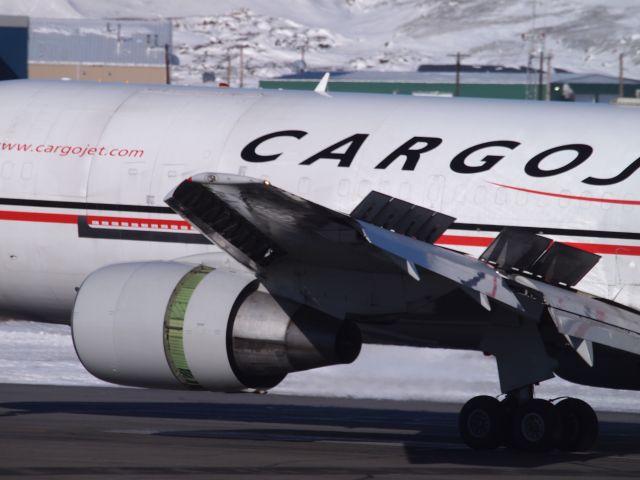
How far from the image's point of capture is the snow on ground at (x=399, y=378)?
90.8 feet

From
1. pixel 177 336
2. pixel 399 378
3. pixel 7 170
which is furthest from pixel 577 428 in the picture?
pixel 7 170

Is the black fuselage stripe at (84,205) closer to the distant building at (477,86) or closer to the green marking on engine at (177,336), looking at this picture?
the green marking on engine at (177,336)

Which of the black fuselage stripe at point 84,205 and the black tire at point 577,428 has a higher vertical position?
the black fuselage stripe at point 84,205

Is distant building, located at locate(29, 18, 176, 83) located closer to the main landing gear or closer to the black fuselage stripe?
→ the black fuselage stripe

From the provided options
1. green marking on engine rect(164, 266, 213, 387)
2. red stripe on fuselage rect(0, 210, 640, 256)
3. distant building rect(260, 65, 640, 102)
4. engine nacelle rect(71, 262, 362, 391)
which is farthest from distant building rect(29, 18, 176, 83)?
green marking on engine rect(164, 266, 213, 387)

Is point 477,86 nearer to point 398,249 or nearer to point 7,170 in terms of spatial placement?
point 7,170

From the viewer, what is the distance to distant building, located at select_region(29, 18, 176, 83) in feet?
411

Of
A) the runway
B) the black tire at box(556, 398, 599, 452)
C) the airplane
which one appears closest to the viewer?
the runway

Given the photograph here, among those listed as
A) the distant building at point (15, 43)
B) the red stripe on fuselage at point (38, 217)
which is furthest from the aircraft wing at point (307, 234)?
the distant building at point (15, 43)

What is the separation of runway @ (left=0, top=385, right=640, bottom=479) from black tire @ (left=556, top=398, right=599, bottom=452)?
235mm

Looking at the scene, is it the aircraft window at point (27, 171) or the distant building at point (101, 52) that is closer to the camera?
the aircraft window at point (27, 171)

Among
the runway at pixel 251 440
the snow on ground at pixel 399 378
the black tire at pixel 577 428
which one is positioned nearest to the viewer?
the runway at pixel 251 440

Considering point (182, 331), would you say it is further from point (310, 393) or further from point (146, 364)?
point (310, 393)

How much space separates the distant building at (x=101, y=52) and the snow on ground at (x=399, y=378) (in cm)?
9174
